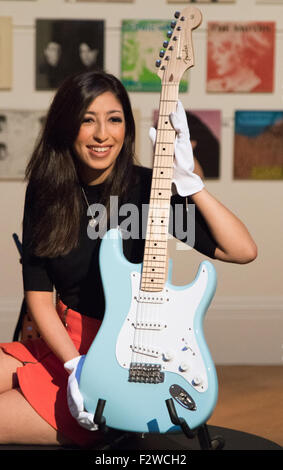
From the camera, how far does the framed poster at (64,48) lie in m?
3.03

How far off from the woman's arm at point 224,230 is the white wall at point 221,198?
151 cm

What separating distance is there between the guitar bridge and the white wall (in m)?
1.67

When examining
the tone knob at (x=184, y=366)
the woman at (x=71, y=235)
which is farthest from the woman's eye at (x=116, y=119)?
the tone knob at (x=184, y=366)

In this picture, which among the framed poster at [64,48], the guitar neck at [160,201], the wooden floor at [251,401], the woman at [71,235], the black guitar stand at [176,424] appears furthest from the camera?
the framed poster at [64,48]

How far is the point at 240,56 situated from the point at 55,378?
78.4 inches

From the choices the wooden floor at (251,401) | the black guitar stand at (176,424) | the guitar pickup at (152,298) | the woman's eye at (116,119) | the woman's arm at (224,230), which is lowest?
the wooden floor at (251,401)

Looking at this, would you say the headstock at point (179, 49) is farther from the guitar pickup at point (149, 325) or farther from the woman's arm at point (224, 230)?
the guitar pickup at point (149, 325)

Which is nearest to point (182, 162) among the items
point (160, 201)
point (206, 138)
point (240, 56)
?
point (160, 201)

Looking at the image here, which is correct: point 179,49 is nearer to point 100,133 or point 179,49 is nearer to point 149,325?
point 100,133

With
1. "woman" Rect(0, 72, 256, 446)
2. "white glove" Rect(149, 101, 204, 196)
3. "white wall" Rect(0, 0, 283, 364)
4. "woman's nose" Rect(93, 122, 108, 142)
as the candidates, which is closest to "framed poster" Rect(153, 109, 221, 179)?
"white wall" Rect(0, 0, 283, 364)

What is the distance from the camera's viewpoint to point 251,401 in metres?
2.50

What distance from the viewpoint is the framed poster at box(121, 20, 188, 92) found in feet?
9.97

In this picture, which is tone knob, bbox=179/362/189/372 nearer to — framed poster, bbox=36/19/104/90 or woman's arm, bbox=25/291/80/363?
woman's arm, bbox=25/291/80/363
